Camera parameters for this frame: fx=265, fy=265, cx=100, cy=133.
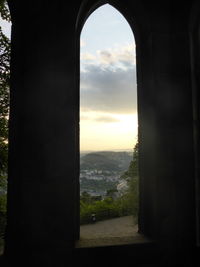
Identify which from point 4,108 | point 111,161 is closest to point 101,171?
point 111,161

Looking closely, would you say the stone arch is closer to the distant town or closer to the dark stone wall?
the dark stone wall

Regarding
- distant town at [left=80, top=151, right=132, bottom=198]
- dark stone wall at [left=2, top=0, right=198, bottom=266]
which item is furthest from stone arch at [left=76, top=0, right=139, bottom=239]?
distant town at [left=80, top=151, right=132, bottom=198]

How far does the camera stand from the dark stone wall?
10.4 ft

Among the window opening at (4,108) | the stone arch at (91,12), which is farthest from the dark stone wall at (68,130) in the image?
the window opening at (4,108)

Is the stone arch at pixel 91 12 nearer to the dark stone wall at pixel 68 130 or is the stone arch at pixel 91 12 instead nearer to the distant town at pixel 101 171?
the dark stone wall at pixel 68 130

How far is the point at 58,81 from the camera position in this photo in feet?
11.0

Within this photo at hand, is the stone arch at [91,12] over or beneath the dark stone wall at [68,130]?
over

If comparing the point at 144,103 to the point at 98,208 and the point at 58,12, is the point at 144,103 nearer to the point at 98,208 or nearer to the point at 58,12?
the point at 58,12

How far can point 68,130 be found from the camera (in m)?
3.30

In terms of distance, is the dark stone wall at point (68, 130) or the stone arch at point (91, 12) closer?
the dark stone wall at point (68, 130)

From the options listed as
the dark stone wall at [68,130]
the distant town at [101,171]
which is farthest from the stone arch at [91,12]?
the distant town at [101,171]

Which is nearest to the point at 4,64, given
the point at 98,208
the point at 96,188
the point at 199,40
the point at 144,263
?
the point at 96,188

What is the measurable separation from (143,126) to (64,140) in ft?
3.97

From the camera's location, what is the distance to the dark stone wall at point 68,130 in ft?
10.4
